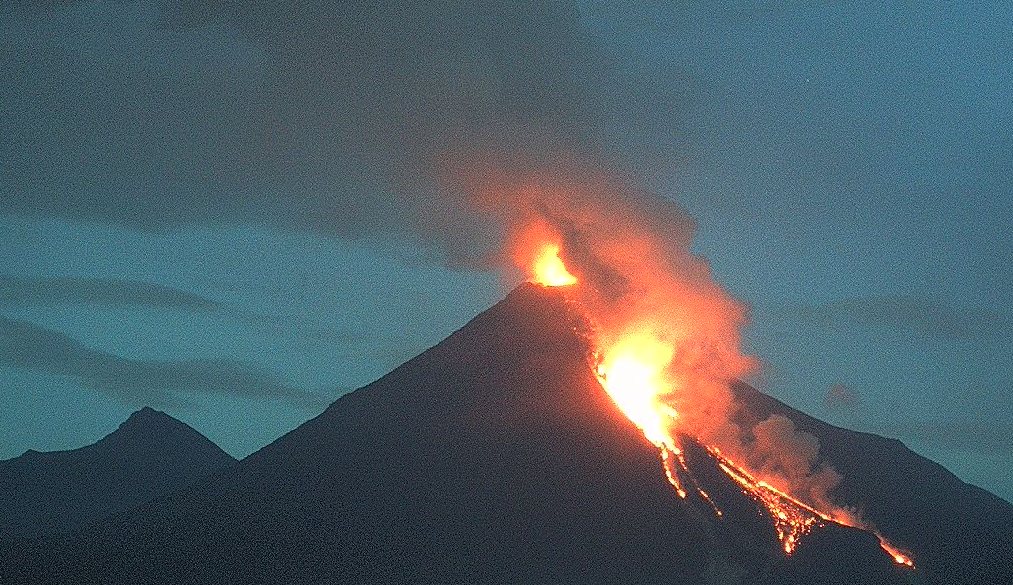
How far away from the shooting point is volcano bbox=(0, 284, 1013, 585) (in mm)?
92188

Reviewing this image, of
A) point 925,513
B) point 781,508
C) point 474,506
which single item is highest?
point 925,513

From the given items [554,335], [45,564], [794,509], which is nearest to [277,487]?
[45,564]

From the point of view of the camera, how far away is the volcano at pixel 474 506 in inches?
3629

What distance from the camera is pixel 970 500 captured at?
640 ft

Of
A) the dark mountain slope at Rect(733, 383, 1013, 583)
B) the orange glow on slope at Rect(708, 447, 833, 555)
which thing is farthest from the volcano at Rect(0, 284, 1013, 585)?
the dark mountain slope at Rect(733, 383, 1013, 583)

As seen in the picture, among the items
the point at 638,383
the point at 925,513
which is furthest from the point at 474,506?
the point at 925,513

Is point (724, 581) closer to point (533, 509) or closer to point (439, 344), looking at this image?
point (533, 509)

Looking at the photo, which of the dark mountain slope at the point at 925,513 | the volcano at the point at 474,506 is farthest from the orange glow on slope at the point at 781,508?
the dark mountain slope at the point at 925,513

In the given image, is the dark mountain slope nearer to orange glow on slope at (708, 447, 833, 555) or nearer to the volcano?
the volcano

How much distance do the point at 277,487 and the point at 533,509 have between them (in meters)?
23.6

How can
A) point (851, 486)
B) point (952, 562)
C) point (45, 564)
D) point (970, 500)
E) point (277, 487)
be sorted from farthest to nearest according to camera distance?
point (970, 500) → point (851, 486) → point (952, 562) → point (277, 487) → point (45, 564)

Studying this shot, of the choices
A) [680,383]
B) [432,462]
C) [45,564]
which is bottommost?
[45,564]

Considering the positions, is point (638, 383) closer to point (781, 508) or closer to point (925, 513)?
point (781, 508)

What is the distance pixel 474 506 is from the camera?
9938cm
